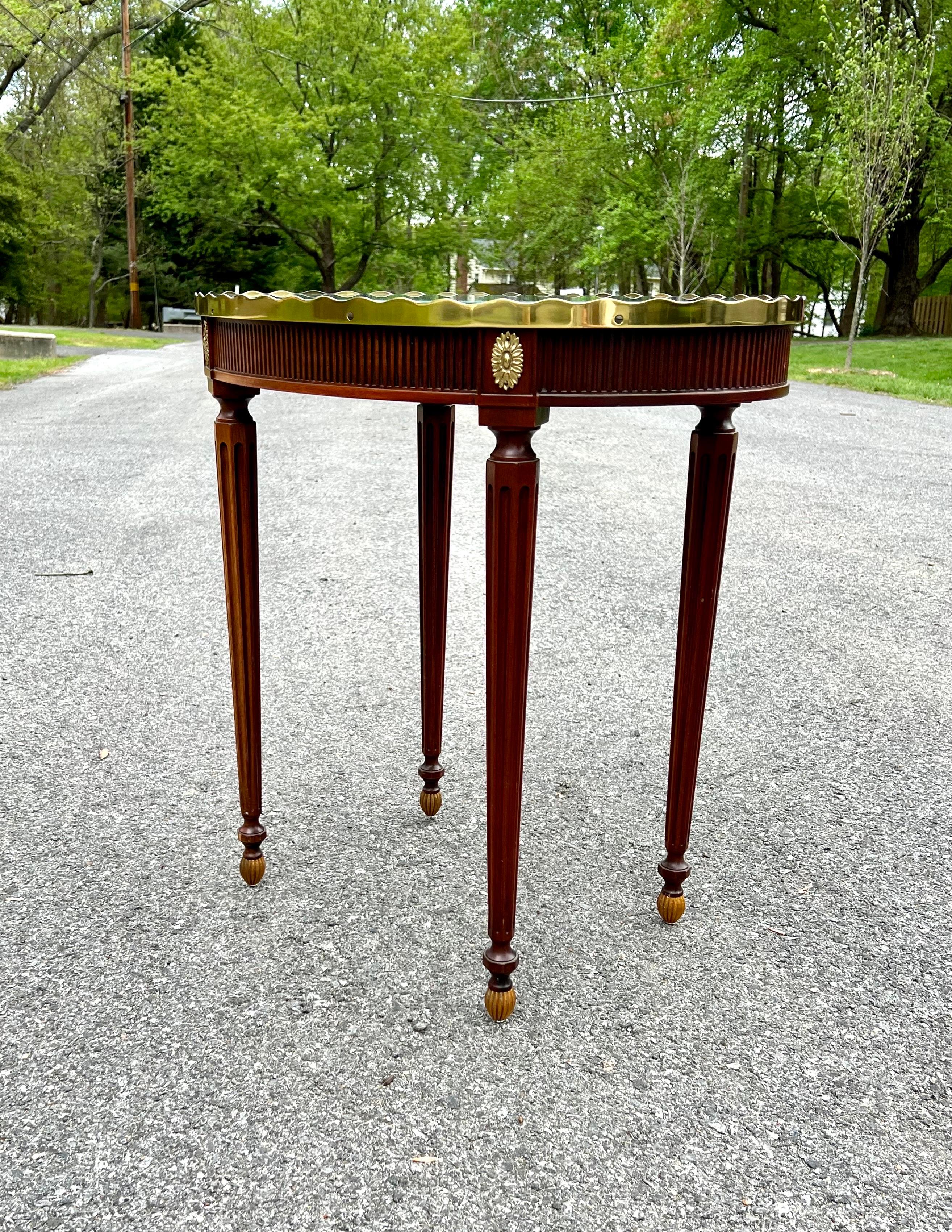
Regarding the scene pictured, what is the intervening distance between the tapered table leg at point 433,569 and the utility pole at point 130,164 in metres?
27.1

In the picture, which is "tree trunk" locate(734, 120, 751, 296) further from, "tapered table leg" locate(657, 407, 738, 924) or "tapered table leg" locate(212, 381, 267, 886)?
"tapered table leg" locate(212, 381, 267, 886)

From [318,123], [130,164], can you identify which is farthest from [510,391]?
[130,164]

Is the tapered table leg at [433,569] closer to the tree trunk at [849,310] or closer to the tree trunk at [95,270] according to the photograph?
the tree trunk at [849,310]

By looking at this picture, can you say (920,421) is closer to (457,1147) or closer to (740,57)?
(457,1147)

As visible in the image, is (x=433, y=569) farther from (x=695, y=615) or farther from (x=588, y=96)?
(x=588, y=96)

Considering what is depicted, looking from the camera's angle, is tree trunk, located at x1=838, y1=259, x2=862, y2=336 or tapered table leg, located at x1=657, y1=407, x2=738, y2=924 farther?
tree trunk, located at x1=838, y1=259, x2=862, y2=336

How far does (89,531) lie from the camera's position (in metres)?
5.13

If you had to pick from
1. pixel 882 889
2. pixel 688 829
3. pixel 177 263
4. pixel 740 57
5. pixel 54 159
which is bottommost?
pixel 882 889

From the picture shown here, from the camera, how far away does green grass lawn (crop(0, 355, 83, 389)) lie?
39.2ft

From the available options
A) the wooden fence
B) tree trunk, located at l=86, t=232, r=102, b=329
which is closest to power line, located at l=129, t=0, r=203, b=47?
tree trunk, located at l=86, t=232, r=102, b=329

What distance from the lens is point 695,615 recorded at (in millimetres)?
1888

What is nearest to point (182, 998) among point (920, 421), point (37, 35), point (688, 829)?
point (688, 829)

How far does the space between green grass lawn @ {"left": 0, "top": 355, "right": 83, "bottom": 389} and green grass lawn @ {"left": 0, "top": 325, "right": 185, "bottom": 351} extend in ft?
6.71

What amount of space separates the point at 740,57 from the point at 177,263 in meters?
17.9
